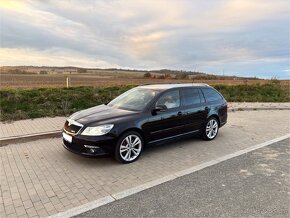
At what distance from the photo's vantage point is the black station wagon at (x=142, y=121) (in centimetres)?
489

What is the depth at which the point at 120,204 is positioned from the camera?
3.54 m

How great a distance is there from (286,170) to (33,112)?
7679 millimetres

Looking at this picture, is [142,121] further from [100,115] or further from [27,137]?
[27,137]

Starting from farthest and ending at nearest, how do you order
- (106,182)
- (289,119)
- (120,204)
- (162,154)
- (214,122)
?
1. (289,119)
2. (214,122)
3. (162,154)
4. (106,182)
5. (120,204)

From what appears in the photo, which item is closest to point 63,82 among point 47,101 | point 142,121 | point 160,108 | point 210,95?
point 47,101

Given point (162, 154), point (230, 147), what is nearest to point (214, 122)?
point (230, 147)

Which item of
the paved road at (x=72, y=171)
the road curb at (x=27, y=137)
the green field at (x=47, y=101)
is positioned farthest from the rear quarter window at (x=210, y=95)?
the green field at (x=47, y=101)

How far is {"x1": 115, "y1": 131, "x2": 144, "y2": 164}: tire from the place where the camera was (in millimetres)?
4973

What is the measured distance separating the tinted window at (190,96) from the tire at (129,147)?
1.72 m

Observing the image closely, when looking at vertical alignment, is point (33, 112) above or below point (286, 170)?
above

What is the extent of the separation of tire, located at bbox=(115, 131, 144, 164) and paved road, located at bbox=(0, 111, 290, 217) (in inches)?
5.9

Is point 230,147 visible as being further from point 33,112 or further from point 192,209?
point 33,112

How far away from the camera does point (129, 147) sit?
512 centimetres

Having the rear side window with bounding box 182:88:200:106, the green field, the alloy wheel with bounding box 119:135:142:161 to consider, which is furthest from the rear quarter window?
the green field
